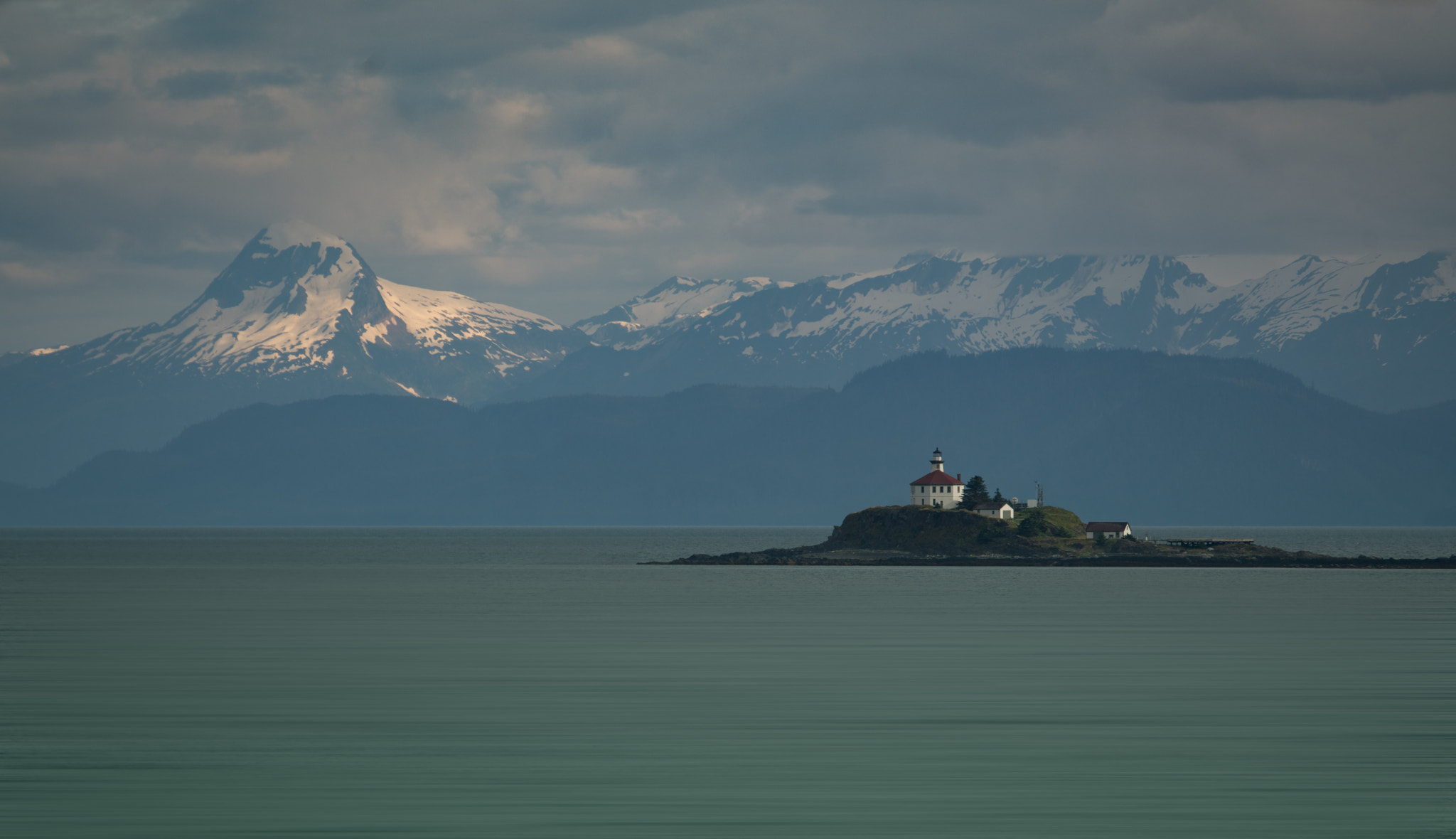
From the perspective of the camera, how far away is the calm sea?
3512 cm

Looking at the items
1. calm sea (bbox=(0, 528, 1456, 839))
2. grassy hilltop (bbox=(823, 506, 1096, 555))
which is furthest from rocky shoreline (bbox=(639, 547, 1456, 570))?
calm sea (bbox=(0, 528, 1456, 839))

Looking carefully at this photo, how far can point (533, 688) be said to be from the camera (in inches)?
2274

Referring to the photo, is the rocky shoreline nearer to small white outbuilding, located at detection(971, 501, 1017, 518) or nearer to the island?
the island

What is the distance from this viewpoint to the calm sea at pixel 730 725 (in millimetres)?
35125

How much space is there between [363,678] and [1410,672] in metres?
42.0

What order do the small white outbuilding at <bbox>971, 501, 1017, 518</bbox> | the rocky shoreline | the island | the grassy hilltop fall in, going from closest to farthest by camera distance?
the rocky shoreline
the island
the grassy hilltop
the small white outbuilding at <bbox>971, 501, 1017, 518</bbox>

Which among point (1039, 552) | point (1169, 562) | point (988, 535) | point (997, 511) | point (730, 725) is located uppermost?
point (997, 511)

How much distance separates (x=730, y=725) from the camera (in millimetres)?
48219

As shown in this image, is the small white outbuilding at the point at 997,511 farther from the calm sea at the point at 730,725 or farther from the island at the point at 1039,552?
the calm sea at the point at 730,725

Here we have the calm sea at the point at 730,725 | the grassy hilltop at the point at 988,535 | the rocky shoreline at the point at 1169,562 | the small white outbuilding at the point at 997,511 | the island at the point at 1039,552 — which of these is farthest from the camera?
the small white outbuilding at the point at 997,511

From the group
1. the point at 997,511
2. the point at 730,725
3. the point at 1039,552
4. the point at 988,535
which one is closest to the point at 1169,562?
the point at 1039,552

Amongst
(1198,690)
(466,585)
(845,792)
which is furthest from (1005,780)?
(466,585)

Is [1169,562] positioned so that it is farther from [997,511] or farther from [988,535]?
[988,535]

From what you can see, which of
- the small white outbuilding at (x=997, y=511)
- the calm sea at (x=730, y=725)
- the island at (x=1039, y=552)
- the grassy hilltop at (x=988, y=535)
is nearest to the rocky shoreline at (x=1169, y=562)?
the island at (x=1039, y=552)
